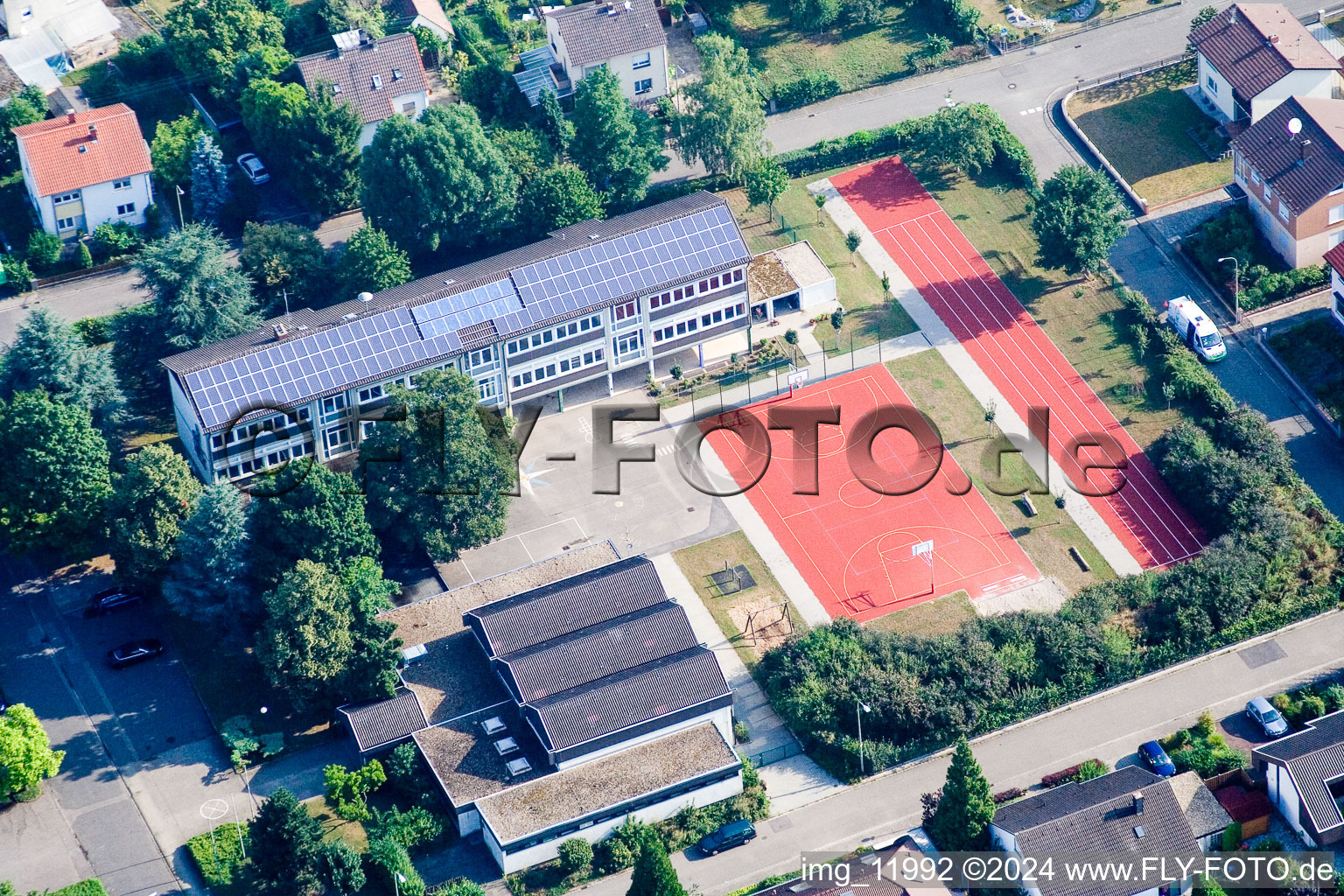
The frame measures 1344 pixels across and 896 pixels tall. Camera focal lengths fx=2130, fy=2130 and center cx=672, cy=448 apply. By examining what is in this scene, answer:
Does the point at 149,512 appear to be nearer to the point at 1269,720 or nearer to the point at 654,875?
the point at 654,875

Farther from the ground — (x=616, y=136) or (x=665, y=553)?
(x=616, y=136)

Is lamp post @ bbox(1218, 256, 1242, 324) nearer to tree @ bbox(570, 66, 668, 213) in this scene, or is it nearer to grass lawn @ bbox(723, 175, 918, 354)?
grass lawn @ bbox(723, 175, 918, 354)

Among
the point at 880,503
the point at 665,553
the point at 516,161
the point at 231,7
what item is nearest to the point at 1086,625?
the point at 880,503

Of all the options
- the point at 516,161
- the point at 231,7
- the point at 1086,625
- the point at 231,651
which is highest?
the point at 231,7

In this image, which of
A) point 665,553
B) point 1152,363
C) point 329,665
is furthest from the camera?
point 1152,363

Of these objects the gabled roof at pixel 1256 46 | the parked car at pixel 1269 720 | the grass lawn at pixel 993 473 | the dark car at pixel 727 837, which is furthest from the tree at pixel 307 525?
the gabled roof at pixel 1256 46

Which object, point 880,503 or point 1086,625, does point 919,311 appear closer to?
point 880,503
